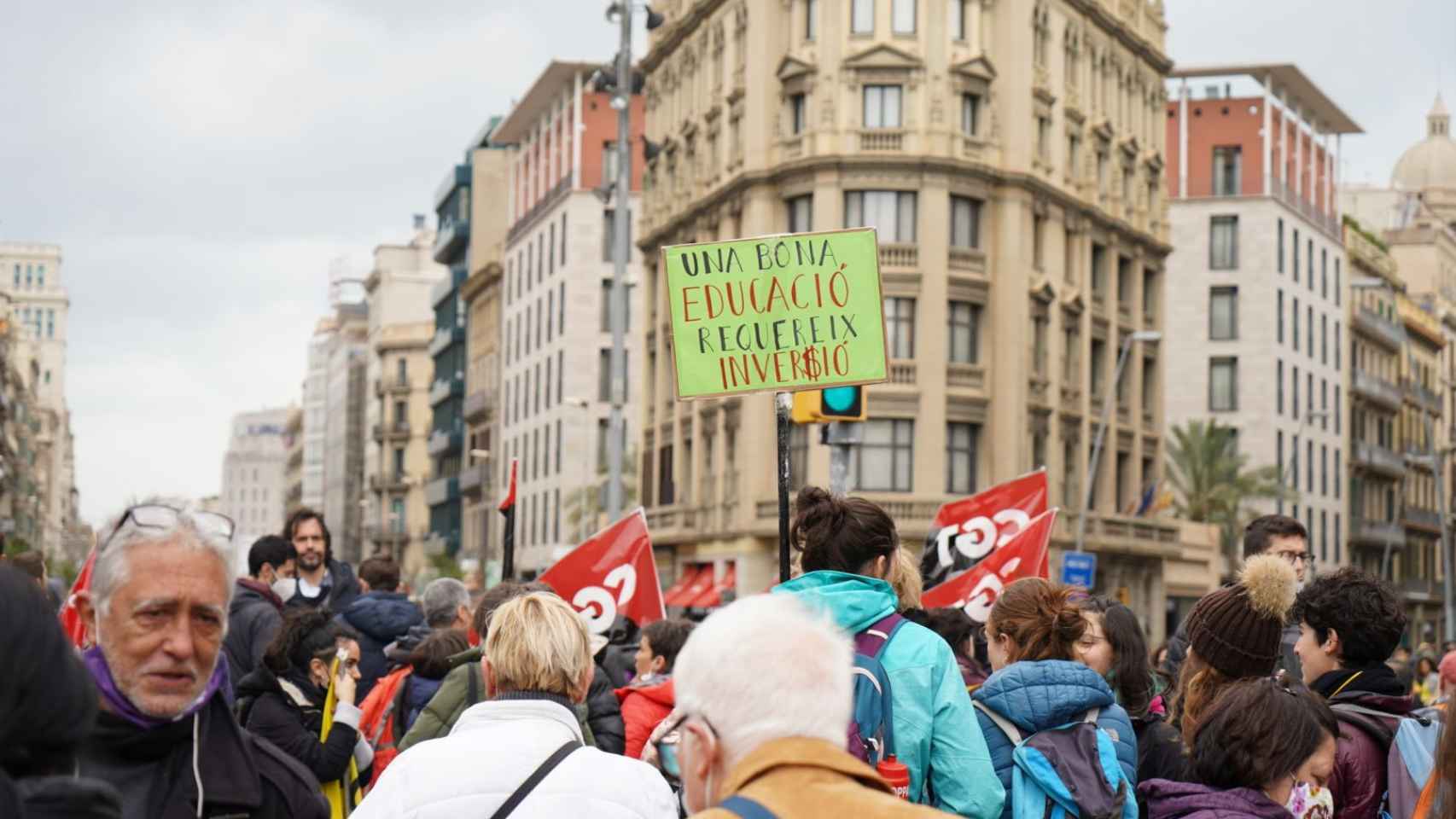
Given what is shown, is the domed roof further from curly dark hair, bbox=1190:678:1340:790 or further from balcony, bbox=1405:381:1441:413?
curly dark hair, bbox=1190:678:1340:790

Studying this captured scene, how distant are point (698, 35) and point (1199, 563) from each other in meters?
23.6

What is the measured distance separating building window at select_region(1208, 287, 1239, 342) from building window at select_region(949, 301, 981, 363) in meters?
30.9

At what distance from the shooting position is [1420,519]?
10288 cm

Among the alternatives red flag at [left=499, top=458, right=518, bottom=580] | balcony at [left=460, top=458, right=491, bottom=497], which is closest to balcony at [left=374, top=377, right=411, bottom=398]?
balcony at [left=460, top=458, right=491, bottom=497]

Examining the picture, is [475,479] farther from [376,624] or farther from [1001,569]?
[376,624]

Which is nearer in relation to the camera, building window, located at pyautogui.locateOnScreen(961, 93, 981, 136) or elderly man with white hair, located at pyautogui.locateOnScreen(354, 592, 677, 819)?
elderly man with white hair, located at pyautogui.locateOnScreen(354, 592, 677, 819)

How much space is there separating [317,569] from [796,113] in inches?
1628

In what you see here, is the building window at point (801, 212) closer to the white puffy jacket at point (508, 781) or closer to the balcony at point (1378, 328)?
the balcony at point (1378, 328)

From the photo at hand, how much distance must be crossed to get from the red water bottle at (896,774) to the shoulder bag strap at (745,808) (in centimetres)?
247

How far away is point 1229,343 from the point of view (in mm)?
80562

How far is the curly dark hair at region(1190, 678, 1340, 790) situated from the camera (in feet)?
18.0

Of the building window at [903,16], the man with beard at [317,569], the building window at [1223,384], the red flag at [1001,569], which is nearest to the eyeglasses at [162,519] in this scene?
the man with beard at [317,569]

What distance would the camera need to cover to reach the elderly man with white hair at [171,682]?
4.04 m

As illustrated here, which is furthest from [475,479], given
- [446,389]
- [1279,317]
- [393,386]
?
[1279,317]
